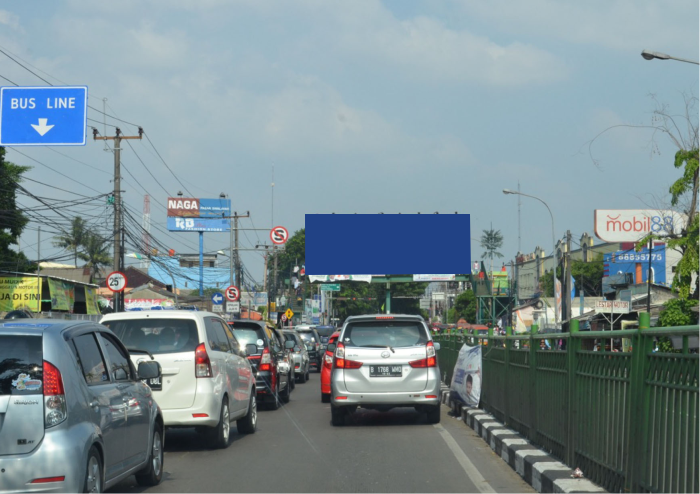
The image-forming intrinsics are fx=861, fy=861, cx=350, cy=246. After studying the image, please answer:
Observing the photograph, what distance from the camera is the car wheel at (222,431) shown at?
36.3 feet

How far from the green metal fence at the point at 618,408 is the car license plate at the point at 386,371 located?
3.28 meters

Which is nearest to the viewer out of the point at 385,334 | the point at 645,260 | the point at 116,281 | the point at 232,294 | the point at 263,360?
the point at 385,334

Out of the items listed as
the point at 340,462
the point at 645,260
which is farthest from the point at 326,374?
the point at 645,260

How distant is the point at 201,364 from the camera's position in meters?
10.8

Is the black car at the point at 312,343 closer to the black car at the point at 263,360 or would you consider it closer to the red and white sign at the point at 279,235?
the red and white sign at the point at 279,235

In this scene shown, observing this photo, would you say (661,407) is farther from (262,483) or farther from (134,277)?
(134,277)

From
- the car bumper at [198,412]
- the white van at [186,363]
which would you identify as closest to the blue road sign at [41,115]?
the white van at [186,363]

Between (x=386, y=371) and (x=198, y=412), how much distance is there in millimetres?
4088

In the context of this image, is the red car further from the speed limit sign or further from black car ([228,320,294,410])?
the speed limit sign

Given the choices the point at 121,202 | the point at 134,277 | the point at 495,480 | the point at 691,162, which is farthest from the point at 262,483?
Answer: the point at 134,277

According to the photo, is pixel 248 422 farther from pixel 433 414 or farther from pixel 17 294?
pixel 17 294

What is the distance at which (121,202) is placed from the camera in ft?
103

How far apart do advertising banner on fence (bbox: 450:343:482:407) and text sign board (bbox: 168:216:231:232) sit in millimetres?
85943

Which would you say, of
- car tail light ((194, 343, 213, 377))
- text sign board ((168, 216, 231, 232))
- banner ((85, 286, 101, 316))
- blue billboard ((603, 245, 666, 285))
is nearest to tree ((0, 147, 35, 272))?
→ banner ((85, 286, 101, 316))
